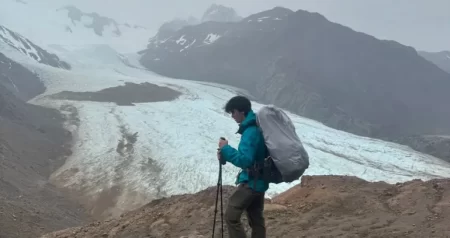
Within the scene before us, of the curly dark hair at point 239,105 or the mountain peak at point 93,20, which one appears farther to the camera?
the mountain peak at point 93,20

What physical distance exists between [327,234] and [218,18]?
174m

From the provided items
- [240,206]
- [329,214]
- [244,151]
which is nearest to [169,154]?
[329,214]

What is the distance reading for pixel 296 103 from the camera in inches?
2916

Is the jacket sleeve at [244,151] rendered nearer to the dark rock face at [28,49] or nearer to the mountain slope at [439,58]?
the dark rock face at [28,49]

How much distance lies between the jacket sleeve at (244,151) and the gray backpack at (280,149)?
122mm

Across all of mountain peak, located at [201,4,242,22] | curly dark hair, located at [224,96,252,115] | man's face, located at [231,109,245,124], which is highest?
mountain peak, located at [201,4,242,22]

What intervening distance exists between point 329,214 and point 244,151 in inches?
175

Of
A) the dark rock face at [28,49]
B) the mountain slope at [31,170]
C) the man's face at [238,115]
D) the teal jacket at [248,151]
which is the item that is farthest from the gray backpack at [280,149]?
the dark rock face at [28,49]

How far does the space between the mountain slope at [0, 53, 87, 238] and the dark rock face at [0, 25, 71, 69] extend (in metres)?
31.6

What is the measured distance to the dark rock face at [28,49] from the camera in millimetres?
65938

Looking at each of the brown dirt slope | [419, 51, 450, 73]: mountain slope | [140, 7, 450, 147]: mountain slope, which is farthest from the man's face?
[419, 51, 450, 73]: mountain slope

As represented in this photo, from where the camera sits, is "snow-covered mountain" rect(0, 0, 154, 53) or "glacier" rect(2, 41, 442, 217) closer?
"glacier" rect(2, 41, 442, 217)

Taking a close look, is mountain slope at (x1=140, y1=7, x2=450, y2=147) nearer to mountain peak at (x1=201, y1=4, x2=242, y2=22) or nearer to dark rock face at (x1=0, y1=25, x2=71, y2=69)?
dark rock face at (x1=0, y1=25, x2=71, y2=69)

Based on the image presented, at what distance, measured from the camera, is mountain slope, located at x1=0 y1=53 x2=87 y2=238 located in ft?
47.2
